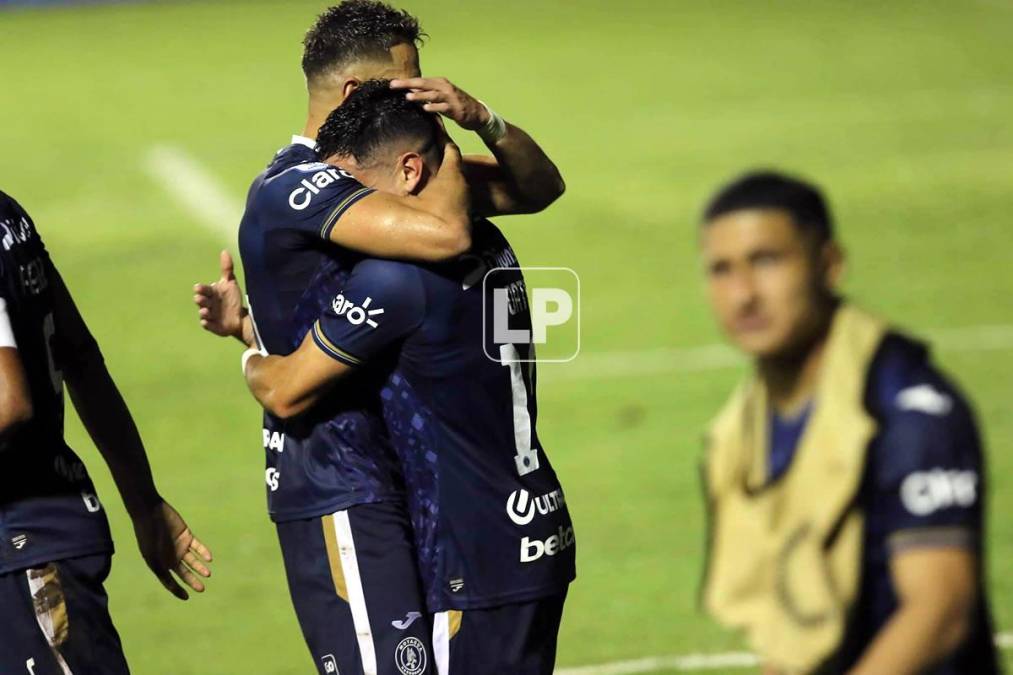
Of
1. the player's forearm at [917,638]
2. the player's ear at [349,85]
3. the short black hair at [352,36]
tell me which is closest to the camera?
the player's forearm at [917,638]

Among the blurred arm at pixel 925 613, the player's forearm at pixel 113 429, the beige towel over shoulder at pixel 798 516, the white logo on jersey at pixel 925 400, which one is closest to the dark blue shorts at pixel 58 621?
the player's forearm at pixel 113 429

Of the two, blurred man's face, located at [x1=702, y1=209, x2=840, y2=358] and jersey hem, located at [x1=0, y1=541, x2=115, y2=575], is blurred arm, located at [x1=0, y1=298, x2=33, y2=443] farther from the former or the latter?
blurred man's face, located at [x1=702, y1=209, x2=840, y2=358]

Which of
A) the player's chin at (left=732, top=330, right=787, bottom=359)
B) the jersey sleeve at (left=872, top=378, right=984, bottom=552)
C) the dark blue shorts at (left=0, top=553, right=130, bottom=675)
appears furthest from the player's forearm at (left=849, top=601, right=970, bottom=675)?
the dark blue shorts at (left=0, top=553, right=130, bottom=675)

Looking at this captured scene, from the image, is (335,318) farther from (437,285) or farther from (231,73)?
(231,73)

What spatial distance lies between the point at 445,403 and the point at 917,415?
1986mm

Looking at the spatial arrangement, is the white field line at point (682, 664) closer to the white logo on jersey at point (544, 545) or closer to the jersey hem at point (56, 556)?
the white logo on jersey at point (544, 545)

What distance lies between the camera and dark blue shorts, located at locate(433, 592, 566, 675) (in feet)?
17.3

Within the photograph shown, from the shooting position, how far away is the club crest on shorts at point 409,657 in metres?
5.21

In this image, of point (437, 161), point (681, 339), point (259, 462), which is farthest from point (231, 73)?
point (437, 161)

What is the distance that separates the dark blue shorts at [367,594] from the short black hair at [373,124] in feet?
3.51

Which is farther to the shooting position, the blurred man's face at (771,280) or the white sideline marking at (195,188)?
the white sideline marking at (195,188)

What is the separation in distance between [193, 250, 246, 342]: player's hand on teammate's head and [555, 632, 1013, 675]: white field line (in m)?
3.03

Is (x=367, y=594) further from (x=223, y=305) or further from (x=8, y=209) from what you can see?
(x=8, y=209)

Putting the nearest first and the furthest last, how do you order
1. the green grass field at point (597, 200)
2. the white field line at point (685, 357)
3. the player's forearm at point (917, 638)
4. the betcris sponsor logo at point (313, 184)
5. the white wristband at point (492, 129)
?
the player's forearm at point (917, 638), the betcris sponsor logo at point (313, 184), the white wristband at point (492, 129), the green grass field at point (597, 200), the white field line at point (685, 357)
